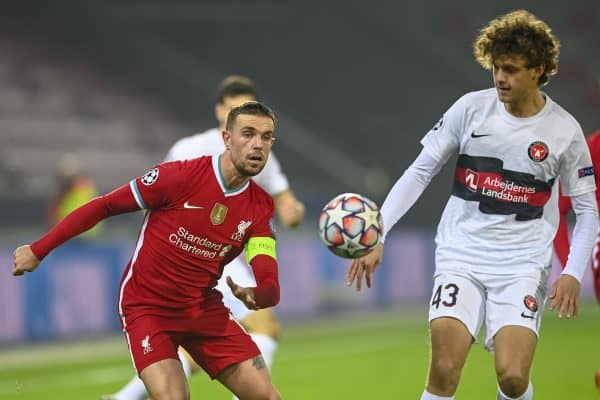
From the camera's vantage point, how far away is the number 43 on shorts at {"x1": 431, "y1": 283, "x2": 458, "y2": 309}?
5570mm

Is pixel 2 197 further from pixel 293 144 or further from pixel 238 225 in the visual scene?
pixel 238 225

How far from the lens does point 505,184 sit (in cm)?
568

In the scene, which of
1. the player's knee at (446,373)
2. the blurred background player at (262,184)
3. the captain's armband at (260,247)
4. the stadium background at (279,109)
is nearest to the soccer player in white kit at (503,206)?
the player's knee at (446,373)

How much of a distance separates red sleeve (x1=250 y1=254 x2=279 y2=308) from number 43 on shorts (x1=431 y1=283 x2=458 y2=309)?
78 cm

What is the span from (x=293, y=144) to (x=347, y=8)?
5.23 meters

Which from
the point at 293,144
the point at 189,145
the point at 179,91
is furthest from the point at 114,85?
the point at 189,145

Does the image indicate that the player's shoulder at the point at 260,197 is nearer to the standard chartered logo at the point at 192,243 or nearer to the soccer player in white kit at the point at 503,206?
the standard chartered logo at the point at 192,243

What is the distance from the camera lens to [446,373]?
5430mm

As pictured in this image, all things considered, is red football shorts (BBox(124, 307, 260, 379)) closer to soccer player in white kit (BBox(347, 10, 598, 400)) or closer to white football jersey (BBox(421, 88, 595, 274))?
soccer player in white kit (BBox(347, 10, 598, 400))

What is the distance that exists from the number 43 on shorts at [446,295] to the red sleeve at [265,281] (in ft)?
2.55

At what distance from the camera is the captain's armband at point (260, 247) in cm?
575

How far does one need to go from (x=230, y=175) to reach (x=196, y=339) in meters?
0.85

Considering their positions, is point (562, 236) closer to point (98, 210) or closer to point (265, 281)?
point (265, 281)

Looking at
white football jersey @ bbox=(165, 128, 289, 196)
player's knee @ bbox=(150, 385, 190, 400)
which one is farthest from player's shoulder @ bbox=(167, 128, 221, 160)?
player's knee @ bbox=(150, 385, 190, 400)
